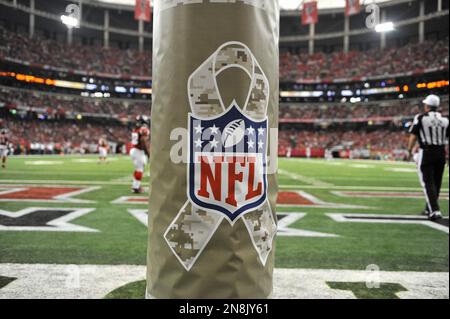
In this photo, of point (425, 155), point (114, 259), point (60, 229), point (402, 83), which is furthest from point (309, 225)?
point (402, 83)

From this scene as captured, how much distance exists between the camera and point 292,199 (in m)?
7.25

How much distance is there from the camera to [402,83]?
45.1 m

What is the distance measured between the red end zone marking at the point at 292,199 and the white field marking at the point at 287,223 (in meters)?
1.11

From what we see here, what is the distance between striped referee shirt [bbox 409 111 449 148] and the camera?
540 centimetres

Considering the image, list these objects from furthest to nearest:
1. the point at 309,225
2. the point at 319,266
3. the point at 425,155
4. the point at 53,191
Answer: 1. the point at 53,191
2. the point at 425,155
3. the point at 309,225
4. the point at 319,266

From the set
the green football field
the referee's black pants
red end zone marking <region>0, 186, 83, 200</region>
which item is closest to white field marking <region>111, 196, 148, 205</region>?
the green football field

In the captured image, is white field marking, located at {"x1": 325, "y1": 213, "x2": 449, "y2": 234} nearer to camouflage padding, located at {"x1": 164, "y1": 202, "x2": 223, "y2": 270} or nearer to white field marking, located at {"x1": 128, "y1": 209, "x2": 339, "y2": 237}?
white field marking, located at {"x1": 128, "y1": 209, "x2": 339, "y2": 237}

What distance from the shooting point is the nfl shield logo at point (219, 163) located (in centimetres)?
87

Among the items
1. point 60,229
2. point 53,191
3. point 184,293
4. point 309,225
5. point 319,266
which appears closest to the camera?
point 184,293

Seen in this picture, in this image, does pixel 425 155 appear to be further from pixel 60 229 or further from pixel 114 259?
pixel 60 229

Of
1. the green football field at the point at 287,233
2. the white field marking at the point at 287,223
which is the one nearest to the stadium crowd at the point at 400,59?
the green football field at the point at 287,233

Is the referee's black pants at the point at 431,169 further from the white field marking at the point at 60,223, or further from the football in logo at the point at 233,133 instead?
the football in logo at the point at 233,133
